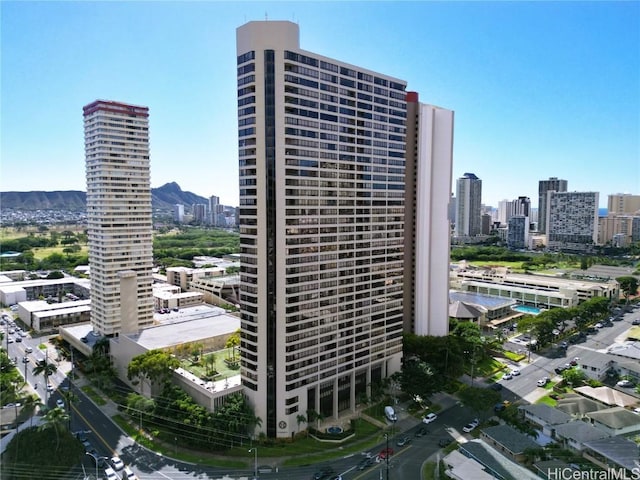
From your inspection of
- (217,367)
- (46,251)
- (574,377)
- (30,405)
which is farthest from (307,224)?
(46,251)

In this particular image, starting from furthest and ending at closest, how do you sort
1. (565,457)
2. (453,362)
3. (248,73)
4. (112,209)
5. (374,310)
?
(112,209), (453,362), (374,310), (248,73), (565,457)

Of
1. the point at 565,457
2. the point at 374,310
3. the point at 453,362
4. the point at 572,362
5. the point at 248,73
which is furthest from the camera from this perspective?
the point at 572,362

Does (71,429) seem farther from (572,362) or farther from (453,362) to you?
(572,362)

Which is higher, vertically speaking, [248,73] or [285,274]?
[248,73]

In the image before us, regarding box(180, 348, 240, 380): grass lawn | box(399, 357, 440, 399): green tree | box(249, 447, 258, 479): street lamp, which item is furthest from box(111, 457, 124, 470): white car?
box(399, 357, 440, 399): green tree

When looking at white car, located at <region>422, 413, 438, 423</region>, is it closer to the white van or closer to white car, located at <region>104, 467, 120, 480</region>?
the white van

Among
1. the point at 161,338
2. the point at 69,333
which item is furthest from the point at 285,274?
the point at 69,333
